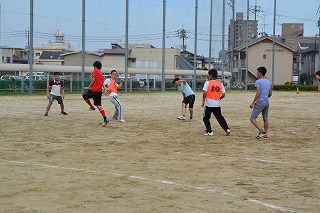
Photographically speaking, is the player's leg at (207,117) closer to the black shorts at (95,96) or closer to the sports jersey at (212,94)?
the sports jersey at (212,94)

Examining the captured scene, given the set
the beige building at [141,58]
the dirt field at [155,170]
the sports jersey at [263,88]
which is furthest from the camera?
the beige building at [141,58]

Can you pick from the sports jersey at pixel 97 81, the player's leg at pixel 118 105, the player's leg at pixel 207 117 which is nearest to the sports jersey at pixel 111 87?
the player's leg at pixel 118 105

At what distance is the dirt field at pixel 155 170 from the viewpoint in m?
5.57

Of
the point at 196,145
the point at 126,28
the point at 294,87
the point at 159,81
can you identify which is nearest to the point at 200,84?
the point at 159,81

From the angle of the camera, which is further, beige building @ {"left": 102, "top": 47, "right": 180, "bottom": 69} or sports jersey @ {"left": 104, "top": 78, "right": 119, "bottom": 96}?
beige building @ {"left": 102, "top": 47, "right": 180, "bottom": 69}

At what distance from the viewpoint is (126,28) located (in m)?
45.4

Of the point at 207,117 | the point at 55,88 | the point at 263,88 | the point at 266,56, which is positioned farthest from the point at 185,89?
the point at 266,56

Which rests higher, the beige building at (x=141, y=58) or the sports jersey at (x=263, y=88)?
the beige building at (x=141, y=58)

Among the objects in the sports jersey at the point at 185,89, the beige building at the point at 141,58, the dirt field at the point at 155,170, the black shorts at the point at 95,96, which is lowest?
the dirt field at the point at 155,170

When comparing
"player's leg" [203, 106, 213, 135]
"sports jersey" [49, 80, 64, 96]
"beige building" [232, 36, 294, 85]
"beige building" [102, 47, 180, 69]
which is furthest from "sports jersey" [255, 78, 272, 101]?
"beige building" [232, 36, 294, 85]

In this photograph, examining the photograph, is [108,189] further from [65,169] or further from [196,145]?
[196,145]

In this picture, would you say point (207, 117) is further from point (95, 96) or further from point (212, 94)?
point (95, 96)

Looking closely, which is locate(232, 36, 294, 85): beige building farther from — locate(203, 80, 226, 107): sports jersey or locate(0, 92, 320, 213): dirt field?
locate(203, 80, 226, 107): sports jersey

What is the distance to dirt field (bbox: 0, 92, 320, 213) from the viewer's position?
5570 millimetres
